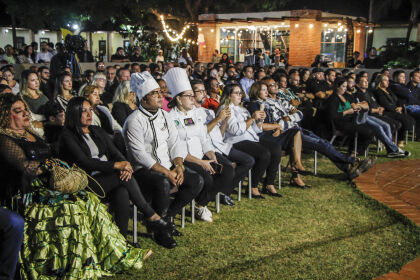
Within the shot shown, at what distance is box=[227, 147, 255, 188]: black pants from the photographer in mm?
5281

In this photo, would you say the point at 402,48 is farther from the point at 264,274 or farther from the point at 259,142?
the point at 264,274

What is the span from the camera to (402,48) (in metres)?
16.6

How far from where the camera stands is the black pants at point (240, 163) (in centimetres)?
528

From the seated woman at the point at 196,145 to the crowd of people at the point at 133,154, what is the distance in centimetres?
1

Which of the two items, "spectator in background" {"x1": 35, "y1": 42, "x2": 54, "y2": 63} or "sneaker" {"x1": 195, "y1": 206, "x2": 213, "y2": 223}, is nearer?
"sneaker" {"x1": 195, "y1": 206, "x2": 213, "y2": 223}

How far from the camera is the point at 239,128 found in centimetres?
554

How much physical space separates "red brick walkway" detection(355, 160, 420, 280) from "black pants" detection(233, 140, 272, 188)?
1.45 metres

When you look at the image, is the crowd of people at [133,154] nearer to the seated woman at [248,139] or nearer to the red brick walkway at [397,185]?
the seated woman at [248,139]

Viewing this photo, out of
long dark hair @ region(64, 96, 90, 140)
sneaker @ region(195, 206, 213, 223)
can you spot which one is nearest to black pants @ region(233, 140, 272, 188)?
sneaker @ region(195, 206, 213, 223)

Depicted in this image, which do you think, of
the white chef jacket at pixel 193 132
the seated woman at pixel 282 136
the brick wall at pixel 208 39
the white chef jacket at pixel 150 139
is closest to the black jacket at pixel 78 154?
the white chef jacket at pixel 150 139

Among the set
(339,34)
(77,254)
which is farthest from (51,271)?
(339,34)

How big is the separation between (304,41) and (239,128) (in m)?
18.5

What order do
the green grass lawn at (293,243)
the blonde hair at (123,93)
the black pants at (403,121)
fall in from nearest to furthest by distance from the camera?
1. the green grass lawn at (293,243)
2. the blonde hair at (123,93)
3. the black pants at (403,121)

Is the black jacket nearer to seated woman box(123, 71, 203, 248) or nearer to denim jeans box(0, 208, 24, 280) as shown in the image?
seated woman box(123, 71, 203, 248)
